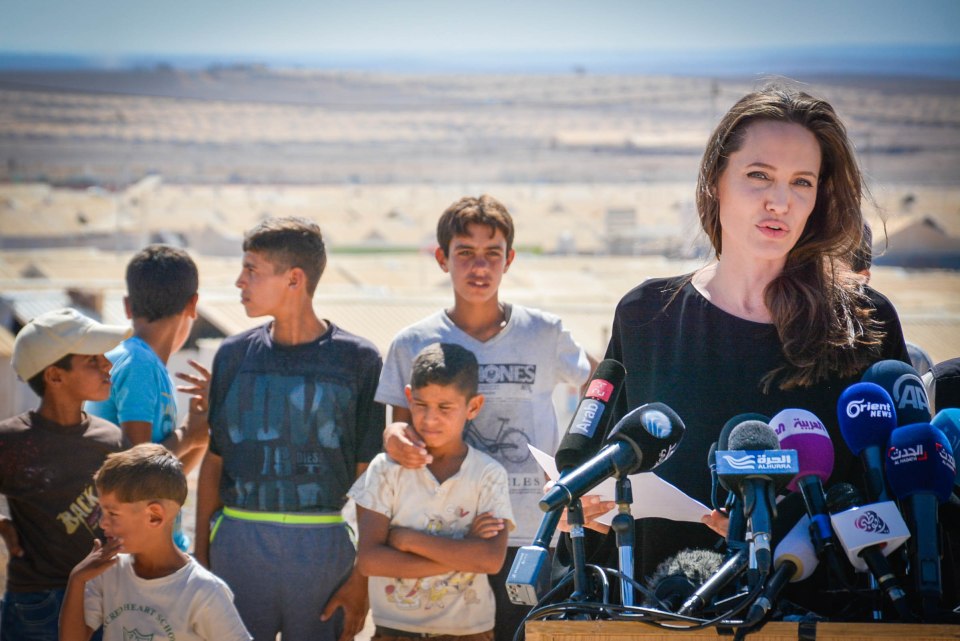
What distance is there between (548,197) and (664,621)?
281ft

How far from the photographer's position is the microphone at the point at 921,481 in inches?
78.0

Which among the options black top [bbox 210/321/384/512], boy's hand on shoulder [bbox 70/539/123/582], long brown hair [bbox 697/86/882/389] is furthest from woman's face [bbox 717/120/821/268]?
boy's hand on shoulder [bbox 70/539/123/582]

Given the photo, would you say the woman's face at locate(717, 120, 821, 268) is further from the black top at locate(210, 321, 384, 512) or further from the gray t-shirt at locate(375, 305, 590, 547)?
the black top at locate(210, 321, 384, 512)

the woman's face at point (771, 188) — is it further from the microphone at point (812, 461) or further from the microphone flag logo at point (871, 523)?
the microphone flag logo at point (871, 523)

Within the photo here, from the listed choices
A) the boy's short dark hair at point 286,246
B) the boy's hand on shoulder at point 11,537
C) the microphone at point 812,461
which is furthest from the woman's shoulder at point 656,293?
the boy's hand on shoulder at point 11,537

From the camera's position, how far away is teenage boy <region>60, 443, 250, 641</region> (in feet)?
11.3

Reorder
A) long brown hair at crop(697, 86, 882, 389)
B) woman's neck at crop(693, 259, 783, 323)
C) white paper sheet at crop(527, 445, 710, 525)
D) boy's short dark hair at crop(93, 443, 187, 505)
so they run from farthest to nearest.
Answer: boy's short dark hair at crop(93, 443, 187, 505) < woman's neck at crop(693, 259, 783, 323) < long brown hair at crop(697, 86, 882, 389) < white paper sheet at crop(527, 445, 710, 525)

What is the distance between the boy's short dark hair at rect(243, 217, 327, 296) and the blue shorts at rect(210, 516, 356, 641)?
0.92 metres

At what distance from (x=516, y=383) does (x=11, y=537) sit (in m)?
1.77

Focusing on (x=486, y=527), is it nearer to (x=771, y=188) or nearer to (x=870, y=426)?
(x=771, y=188)

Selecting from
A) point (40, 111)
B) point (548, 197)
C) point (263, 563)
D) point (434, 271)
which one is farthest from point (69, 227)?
point (263, 563)

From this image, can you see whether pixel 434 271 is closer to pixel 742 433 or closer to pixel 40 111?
pixel 742 433

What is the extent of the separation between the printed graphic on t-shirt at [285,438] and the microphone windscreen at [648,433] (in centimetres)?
217

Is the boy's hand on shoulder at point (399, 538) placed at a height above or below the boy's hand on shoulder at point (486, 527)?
below
